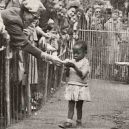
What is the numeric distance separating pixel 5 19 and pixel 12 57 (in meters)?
0.71

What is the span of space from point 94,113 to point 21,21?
3.02 meters

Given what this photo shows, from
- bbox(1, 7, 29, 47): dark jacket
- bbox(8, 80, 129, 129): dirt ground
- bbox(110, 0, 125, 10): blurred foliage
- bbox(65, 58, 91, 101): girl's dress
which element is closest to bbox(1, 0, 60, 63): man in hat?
bbox(1, 7, 29, 47): dark jacket

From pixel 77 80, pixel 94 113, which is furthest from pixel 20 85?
pixel 94 113

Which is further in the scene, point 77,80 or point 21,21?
point 77,80

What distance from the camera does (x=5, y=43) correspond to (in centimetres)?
823

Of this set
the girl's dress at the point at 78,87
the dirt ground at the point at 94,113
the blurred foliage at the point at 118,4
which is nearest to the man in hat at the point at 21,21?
the girl's dress at the point at 78,87

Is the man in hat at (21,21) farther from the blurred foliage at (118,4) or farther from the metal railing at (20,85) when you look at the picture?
the blurred foliage at (118,4)

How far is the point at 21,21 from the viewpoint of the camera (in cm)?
844

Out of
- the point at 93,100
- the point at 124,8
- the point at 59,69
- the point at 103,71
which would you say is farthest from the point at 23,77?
the point at 124,8

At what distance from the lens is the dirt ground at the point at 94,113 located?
905 centimetres

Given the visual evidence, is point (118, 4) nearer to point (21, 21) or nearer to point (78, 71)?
point (78, 71)

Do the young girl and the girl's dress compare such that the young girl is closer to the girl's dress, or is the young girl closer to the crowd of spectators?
the girl's dress

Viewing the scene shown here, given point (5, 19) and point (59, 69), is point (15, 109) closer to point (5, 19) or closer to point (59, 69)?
point (5, 19)

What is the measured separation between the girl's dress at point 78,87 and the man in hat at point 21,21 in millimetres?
378
